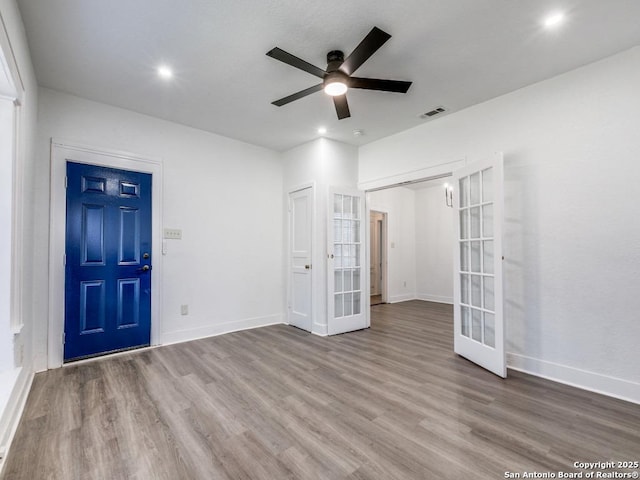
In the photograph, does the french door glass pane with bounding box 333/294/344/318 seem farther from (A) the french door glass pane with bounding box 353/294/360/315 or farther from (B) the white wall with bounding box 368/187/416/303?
(B) the white wall with bounding box 368/187/416/303

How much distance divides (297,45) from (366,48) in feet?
2.21

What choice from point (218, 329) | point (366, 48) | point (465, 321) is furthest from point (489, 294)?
point (218, 329)

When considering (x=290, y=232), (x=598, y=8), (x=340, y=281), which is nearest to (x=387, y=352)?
(x=340, y=281)

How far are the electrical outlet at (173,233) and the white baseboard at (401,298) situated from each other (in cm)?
464

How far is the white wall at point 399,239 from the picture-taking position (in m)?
6.89

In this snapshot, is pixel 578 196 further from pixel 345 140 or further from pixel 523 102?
pixel 345 140

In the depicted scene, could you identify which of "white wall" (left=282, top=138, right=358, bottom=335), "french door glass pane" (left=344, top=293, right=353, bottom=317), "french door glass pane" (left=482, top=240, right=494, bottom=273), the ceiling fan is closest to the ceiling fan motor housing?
the ceiling fan

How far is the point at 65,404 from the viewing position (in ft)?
7.61

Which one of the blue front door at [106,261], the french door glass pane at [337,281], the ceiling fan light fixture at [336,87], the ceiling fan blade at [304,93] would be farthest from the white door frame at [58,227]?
the french door glass pane at [337,281]

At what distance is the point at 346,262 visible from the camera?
4.50 metres

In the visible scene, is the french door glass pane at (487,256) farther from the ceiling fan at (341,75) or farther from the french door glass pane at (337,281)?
the french door glass pane at (337,281)

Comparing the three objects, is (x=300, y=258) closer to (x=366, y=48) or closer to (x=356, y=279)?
(x=356, y=279)

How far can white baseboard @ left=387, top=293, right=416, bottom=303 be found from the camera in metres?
6.86

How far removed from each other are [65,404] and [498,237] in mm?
3852
